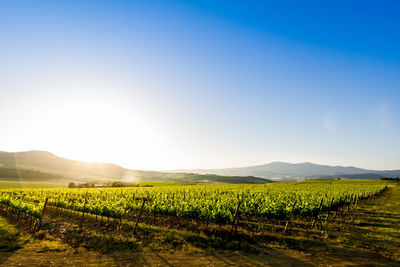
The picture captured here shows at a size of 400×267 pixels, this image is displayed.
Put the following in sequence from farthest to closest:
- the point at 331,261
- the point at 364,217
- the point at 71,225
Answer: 1. the point at 364,217
2. the point at 71,225
3. the point at 331,261

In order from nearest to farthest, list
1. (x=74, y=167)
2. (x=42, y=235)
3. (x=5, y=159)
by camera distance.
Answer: (x=42, y=235) < (x=5, y=159) < (x=74, y=167)

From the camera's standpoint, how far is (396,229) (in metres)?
19.4

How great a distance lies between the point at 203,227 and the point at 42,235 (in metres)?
11.8

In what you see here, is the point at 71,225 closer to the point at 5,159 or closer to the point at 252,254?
the point at 252,254

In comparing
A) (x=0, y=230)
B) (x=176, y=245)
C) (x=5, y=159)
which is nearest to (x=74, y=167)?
(x=5, y=159)

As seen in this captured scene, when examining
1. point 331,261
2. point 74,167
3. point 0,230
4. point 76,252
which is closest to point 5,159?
point 74,167

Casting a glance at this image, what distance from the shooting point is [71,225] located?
1927cm

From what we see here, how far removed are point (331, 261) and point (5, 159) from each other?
205 metres

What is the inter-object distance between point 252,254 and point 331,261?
4054 mm

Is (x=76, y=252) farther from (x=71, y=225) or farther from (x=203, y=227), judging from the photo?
(x=203, y=227)

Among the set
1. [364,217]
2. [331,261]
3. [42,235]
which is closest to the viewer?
[331,261]

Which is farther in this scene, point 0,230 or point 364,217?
point 364,217

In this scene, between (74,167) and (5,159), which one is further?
(74,167)

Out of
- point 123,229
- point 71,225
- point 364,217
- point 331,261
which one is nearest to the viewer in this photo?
point 331,261
